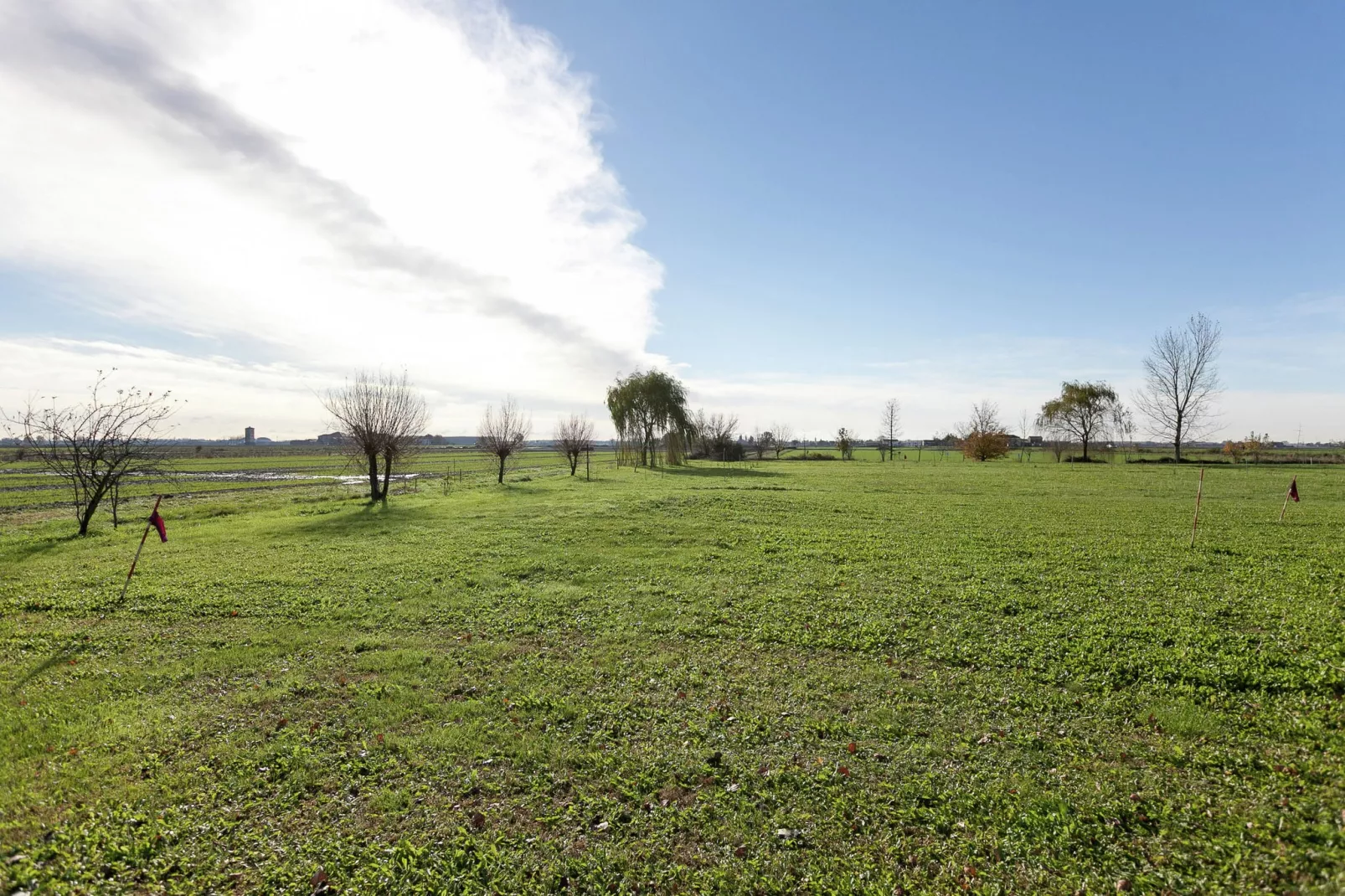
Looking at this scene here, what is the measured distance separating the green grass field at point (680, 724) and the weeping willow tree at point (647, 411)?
1571 inches

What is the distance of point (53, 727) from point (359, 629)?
10.9 ft

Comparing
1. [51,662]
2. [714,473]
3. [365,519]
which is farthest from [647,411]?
[51,662]

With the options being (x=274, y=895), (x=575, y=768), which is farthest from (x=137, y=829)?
(x=575, y=768)

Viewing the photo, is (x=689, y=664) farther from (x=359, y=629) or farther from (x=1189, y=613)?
(x=1189, y=613)

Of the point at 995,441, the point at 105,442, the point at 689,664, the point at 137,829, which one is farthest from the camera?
the point at 995,441

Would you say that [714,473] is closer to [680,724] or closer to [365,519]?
[365,519]

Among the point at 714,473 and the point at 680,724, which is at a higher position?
the point at 714,473

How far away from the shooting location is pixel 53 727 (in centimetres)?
577

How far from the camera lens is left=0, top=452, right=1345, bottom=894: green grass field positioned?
402 centimetres

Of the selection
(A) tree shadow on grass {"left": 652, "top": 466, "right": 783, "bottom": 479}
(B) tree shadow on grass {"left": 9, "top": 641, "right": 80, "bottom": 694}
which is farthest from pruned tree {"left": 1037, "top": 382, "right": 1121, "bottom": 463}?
(B) tree shadow on grass {"left": 9, "top": 641, "right": 80, "bottom": 694}

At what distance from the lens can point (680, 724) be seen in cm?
585

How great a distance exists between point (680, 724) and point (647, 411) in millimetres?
47277

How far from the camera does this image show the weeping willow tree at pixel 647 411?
52.5m

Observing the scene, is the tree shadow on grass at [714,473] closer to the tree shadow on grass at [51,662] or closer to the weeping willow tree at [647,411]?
the weeping willow tree at [647,411]
